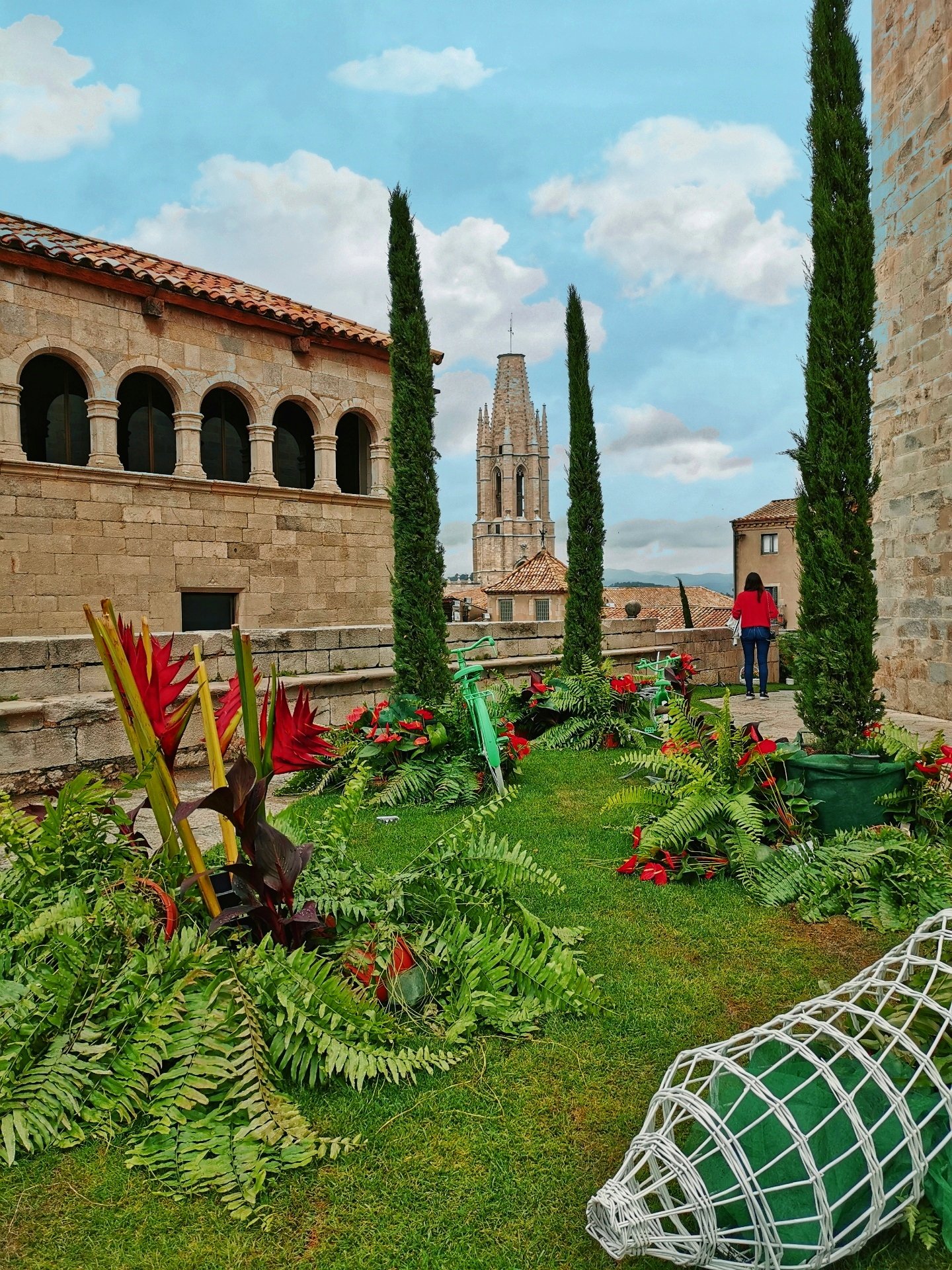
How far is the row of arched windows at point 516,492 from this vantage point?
336 ft

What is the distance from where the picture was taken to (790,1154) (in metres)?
1.84

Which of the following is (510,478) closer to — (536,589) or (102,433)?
(536,589)

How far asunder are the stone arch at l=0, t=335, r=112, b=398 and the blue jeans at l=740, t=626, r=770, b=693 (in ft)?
33.8

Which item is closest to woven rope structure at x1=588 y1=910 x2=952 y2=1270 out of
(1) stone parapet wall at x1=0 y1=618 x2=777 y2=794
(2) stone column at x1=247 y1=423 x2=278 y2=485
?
(1) stone parapet wall at x1=0 y1=618 x2=777 y2=794

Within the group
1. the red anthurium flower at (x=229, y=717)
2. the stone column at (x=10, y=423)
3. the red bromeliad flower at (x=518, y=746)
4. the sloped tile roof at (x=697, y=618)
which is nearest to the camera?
the red anthurium flower at (x=229, y=717)

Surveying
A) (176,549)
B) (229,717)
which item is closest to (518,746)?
(229,717)

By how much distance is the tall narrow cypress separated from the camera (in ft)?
17.0

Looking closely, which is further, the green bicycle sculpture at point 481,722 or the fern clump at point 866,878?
the green bicycle sculpture at point 481,722

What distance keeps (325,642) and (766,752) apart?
538 cm

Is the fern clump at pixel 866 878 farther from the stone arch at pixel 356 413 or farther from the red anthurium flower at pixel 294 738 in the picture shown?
the stone arch at pixel 356 413

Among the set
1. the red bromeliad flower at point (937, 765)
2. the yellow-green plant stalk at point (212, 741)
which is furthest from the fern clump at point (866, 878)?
the yellow-green plant stalk at point (212, 741)

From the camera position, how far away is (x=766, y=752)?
4781mm

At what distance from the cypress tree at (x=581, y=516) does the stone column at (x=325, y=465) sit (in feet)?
15.6

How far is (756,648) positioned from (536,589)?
21079mm
